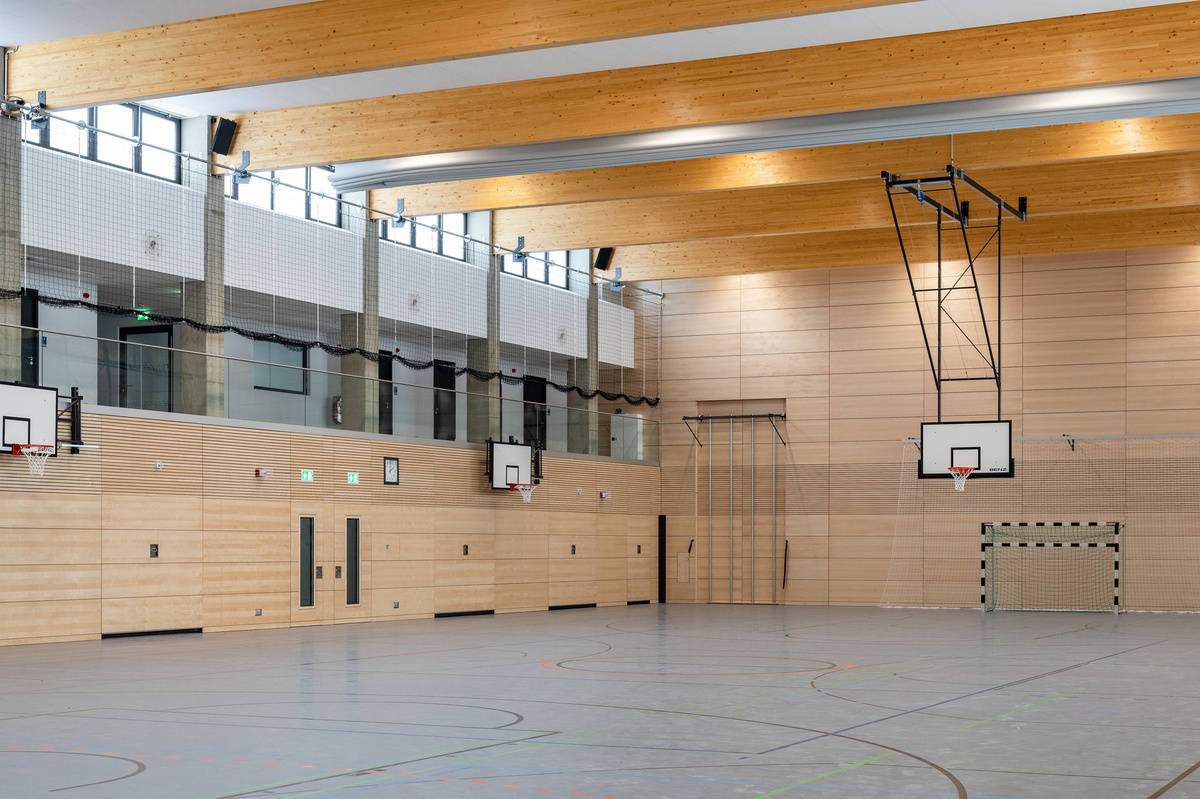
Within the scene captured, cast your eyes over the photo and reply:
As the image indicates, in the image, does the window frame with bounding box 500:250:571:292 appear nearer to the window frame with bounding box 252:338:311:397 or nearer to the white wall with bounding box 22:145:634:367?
the white wall with bounding box 22:145:634:367

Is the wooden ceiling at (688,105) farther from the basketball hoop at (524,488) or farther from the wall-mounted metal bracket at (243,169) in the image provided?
the basketball hoop at (524,488)

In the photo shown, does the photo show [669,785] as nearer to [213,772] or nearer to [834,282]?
[213,772]

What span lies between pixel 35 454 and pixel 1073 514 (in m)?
24.4

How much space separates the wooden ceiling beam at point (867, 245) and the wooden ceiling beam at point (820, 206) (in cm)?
309

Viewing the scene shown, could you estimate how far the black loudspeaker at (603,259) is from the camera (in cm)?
3662

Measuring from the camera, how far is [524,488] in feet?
102

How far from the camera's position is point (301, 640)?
21.1 m

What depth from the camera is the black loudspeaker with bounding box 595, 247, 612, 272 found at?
36.6 meters

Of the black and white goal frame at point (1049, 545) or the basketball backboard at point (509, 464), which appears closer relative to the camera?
the basketball backboard at point (509, 464)

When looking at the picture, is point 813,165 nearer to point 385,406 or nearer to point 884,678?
point 385,406

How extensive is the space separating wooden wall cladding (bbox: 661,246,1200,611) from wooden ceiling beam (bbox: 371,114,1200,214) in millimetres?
7750

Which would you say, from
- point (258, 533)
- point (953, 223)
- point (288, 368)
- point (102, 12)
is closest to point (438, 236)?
point (288, 368)

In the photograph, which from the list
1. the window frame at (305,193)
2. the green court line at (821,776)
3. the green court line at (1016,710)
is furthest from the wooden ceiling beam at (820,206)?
the green court line at (821,776)

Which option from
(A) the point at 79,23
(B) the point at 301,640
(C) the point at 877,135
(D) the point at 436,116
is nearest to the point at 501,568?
(B) the point at 301,640
